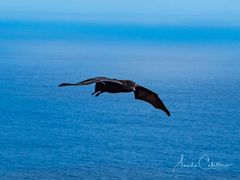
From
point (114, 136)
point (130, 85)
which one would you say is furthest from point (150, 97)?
point (114, 136)

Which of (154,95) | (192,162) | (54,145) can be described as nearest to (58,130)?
(54,145)

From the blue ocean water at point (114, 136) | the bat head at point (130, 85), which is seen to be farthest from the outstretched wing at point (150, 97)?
the blue ocean water at point (114, 136)

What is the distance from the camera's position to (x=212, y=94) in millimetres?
195750

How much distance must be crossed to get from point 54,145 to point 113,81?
129837mm
